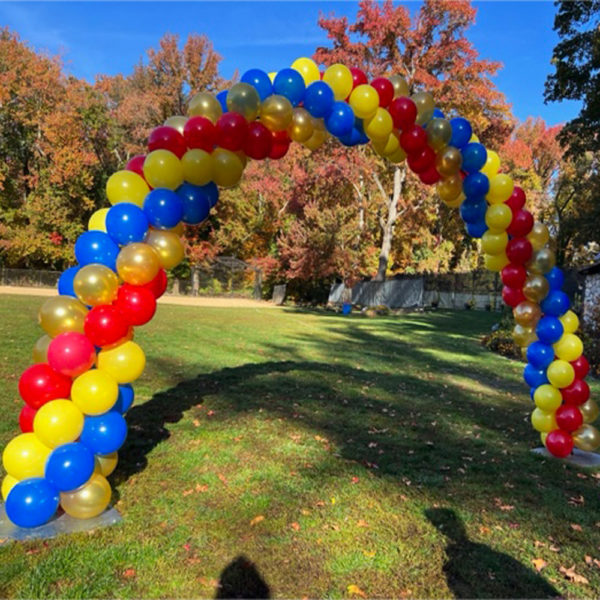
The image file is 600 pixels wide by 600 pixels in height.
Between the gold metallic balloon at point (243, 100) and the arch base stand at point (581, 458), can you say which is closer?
the gold metallic balloon at point (243, 100)

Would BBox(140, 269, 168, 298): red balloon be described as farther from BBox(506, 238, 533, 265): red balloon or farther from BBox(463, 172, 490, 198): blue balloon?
BBox(506, 238, 533, 265): red balloon

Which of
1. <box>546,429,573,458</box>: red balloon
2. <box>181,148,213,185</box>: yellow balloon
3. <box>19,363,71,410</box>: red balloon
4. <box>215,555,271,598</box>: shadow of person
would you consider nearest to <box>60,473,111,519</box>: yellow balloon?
<box>19,363,71,410</box>: red balloon

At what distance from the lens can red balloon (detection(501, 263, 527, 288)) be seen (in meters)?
5.47

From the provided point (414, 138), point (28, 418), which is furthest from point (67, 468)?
point (414, 138)

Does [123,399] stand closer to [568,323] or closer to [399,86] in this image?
[399,86]

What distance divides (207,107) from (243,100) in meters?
0.32

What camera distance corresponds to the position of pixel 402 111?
4957 mm

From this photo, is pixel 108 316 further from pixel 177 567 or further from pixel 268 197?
pixel 268 197

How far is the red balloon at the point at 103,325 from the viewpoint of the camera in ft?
12.3

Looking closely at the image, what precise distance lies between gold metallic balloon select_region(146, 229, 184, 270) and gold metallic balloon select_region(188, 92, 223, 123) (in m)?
1.10

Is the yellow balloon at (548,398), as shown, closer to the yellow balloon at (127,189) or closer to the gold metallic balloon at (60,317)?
the yellow balloon at (127,189)

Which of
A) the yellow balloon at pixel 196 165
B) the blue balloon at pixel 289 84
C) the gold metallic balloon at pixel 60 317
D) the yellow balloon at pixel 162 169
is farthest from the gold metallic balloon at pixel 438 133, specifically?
the gold metallic balloon at pixel 60 317

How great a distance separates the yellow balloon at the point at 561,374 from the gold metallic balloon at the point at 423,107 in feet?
10.1

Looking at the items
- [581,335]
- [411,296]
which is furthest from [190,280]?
[581,335]
